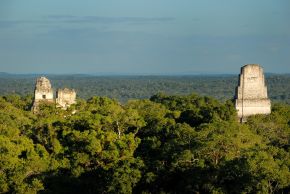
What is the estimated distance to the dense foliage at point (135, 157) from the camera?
25.7 metres

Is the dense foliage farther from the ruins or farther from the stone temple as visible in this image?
the ruins

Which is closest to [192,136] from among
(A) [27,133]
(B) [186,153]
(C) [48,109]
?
(B) [186,153]

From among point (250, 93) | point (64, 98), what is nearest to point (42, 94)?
point (64, 98)

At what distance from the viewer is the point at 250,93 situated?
4416cm

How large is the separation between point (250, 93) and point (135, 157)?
15.2 m

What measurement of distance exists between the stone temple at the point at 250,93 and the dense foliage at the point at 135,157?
7.12m

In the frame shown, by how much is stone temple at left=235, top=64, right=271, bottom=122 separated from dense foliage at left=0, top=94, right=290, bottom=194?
280 inches

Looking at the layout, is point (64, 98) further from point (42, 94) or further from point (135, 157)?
point (135, 157)

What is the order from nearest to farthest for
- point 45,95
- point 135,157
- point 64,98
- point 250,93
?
point 135,157, point 250,93, point 45,95, point 64,98

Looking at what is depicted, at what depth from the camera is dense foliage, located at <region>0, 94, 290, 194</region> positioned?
84.4 feet

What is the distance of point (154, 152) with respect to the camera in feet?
102

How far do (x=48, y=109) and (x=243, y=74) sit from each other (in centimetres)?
1199

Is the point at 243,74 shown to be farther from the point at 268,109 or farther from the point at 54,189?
the point at 54,189

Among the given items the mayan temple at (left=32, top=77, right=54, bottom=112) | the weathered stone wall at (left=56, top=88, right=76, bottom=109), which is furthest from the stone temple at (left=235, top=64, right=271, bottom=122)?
the mayan temple at (left=32, top=77, right=54, bottom=112)
